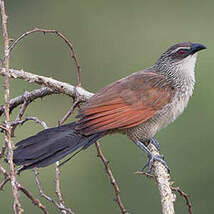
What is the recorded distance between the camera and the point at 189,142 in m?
6.40

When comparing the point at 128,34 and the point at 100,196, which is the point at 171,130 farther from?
the point at 128,34

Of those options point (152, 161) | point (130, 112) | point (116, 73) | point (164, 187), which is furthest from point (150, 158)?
point (116, 73)

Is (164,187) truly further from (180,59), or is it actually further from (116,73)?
(116,73)

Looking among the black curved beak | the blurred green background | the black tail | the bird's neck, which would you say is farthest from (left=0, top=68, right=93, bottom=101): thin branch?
the blurred green background

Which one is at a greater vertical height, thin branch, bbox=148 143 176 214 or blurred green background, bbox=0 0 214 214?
blurred green background, bbox=0 0 214 214

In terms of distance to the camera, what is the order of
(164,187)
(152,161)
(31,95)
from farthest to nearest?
(31,95) < (152,161) < (164,187)

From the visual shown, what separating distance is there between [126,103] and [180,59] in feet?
1.81

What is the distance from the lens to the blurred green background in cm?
620

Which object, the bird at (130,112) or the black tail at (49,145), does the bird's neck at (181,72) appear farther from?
the black tail at (49,145)

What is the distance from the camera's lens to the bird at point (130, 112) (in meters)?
3.36

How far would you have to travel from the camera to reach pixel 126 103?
12.2 ft

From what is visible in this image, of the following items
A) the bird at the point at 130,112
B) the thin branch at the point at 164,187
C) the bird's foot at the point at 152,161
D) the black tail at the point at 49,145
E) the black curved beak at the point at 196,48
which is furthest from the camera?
the black curved beak at the point at 196,48

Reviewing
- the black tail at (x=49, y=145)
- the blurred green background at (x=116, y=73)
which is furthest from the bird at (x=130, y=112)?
the blurred green background at (x=116, y=73)

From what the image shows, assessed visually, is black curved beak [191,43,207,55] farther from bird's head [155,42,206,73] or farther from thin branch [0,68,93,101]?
thin branch [0,68,93,101]
